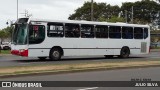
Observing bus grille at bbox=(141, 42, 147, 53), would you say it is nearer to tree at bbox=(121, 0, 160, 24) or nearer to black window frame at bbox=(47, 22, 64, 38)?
black window frame at bbox=(47, 22, 64, 38)

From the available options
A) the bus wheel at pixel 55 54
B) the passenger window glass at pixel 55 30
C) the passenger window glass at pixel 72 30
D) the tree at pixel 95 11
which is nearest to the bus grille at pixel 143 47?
the passenger window glass at pixel 72 30

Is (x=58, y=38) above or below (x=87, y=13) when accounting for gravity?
below

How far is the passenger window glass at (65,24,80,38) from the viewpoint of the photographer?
97.2ft

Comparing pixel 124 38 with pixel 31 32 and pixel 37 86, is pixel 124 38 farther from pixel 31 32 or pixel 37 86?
pixel 37 86

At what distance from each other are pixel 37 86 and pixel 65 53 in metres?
15.8

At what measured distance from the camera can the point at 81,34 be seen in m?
30.6

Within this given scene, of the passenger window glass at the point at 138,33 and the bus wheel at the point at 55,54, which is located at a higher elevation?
the passenger window glass at the point at 138,33

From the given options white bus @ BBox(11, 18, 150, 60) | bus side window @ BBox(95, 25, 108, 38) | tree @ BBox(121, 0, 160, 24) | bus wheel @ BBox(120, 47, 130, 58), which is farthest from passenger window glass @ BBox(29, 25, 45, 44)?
tree @ BBox(121, 0, 160, 24)

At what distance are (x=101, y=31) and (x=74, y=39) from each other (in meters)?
3.02

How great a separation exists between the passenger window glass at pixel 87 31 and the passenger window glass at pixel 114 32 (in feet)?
6.18

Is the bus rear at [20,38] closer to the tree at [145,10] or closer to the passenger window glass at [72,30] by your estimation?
the passenger window glass at [72,30]

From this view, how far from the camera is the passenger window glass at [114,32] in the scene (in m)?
32.8

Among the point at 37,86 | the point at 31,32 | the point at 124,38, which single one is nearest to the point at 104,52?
the point at 124,38

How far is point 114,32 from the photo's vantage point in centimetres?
3312
